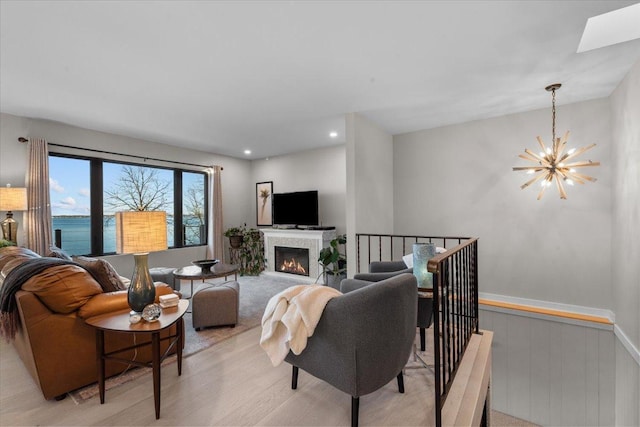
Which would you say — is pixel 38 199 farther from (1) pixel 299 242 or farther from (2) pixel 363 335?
(2) pixel 363 335

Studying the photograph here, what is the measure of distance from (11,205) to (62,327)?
103 inches

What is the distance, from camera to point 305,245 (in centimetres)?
548

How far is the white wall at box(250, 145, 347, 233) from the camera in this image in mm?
5434

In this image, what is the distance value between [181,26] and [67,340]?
2.35 meters

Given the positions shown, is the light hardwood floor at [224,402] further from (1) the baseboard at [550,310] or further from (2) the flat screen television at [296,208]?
(2) the flat screen television at [296,208]

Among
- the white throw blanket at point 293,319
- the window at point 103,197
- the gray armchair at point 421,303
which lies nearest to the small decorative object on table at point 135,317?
the white throw blanket at point 293,319

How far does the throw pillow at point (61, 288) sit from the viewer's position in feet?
6.27

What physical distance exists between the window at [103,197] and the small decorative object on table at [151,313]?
3513 mm

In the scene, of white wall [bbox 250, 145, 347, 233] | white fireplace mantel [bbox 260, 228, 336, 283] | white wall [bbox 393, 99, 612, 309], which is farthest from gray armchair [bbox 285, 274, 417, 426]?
white wall [bbox 250, 145, 347, 233]

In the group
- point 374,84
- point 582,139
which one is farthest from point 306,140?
point 582,139

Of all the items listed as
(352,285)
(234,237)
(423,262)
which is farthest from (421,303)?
(234,237)

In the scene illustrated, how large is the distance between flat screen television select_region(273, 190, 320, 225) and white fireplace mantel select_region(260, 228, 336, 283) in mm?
230

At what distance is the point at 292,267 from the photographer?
5.77m

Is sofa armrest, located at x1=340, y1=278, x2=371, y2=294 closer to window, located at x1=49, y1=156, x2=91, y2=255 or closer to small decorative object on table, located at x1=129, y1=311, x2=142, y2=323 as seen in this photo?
small decorative object on table, located at x1=129, y1=311, x2=142, y2=323
